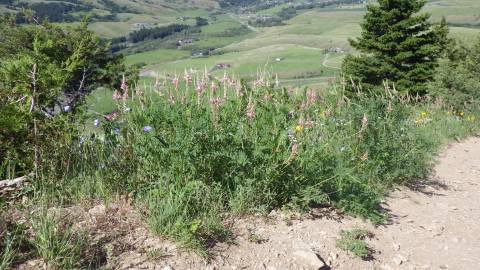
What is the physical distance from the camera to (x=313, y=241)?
4215 millimetres

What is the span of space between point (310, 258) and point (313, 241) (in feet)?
1.24

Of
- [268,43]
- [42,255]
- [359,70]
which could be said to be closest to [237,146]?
[42,255]

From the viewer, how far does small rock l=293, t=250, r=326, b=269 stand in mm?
3824

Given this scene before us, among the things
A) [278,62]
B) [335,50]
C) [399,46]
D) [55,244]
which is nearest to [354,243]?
[55,244]

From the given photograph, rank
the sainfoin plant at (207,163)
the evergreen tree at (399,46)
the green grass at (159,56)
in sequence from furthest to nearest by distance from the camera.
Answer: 1. the green grass at (159,56)
2. the evergreen tree at (399,46)
3. the sainfoin plant at (207,163)

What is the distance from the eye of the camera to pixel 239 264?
3.66 m

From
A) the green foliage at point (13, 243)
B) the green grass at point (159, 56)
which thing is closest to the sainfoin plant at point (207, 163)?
the green foliage at point (13, 243)

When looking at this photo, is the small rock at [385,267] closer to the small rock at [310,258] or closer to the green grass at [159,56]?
the small rock at [310,258]

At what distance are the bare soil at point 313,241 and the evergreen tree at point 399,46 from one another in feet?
77.8

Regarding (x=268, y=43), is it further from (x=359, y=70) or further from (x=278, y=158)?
(x=278, y=158)

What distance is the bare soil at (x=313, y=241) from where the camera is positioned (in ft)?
11.5

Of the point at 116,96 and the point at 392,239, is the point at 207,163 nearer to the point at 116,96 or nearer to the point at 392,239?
the point at 116,96

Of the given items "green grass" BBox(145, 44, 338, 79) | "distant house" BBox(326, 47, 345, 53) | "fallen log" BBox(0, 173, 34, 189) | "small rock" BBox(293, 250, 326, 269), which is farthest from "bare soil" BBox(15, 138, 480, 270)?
"distant house" BBox(326, 47, 345, 53)

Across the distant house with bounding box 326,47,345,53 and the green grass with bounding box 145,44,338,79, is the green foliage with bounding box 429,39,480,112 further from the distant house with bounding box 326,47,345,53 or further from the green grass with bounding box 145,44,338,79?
the distant house with bounding box 326,47,345,53
